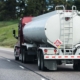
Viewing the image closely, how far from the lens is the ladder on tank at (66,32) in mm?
19250

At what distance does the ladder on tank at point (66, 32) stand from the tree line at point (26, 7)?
6942 cm

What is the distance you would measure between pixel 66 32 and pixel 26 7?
82239 millimetres

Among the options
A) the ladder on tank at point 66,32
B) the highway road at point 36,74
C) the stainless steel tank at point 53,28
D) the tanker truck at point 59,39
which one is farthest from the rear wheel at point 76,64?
the stainless steel tank at point 53,28

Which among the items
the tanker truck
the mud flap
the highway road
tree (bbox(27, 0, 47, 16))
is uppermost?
tree (bbox(27, 0, 47, 16))

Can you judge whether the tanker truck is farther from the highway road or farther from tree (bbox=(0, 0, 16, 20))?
tree (bbox=(0, 0, 16, 20))

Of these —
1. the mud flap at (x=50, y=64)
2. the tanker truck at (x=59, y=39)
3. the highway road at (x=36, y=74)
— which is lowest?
the highway road at (x=36, y=74)

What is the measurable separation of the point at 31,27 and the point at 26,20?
4694 millimetres

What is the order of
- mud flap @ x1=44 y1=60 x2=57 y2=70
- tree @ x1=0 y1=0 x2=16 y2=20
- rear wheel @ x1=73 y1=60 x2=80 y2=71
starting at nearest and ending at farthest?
mud flap @ x1=44 y1=60 x2=57 y2=70
rear wheel @ x1=73 y1=60 x2=80 y2=71
tree @ x1=0 y1=0 x2=16 y2=20

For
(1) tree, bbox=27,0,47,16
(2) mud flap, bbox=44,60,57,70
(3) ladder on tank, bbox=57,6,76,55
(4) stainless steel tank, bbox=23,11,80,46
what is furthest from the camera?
(1) tree, bbox=27,0,47,16

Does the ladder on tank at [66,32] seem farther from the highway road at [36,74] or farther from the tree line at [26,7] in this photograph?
the tree line at [26,7]

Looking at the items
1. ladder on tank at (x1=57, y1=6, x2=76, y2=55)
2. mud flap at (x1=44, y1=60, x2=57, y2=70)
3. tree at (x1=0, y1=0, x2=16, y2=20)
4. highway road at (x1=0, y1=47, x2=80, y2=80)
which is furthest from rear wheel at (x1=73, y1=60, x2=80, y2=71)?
tree at (x1=0, y1=0, x2=16, y2=20)

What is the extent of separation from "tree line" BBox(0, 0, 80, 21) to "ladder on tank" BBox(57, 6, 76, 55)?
69423 mm

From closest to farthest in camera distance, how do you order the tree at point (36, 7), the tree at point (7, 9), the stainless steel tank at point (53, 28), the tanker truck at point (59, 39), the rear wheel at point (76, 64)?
the tanker truck at point (59, 39) → the stainless steel tank at point (53, 28) → the rear wheel at point (76, 64) → the tree at point (36, 7) → the tree at point (7, 9)

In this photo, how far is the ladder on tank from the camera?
19.2 m
